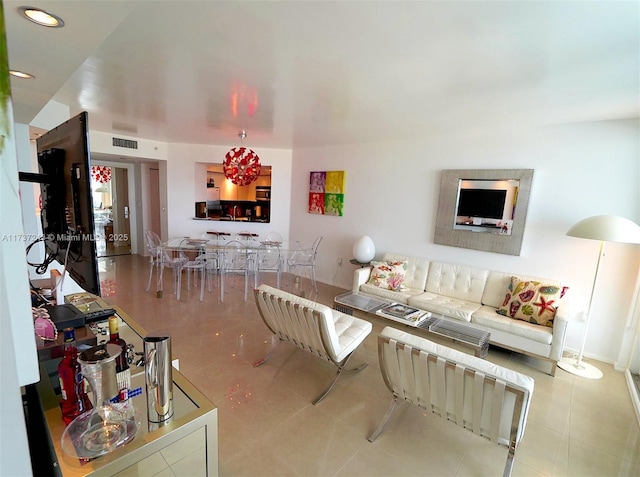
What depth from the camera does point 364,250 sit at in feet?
15.8

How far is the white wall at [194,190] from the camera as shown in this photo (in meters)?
6.11

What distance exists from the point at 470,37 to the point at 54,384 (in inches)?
104

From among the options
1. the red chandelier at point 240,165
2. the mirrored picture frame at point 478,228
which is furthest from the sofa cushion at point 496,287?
the red chandelier at point 240,165

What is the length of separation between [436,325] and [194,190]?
527 centimetres

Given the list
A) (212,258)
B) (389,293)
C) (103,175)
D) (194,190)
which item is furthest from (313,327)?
(103,175)

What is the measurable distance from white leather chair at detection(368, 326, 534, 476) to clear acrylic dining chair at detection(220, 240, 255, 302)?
313 centimetres

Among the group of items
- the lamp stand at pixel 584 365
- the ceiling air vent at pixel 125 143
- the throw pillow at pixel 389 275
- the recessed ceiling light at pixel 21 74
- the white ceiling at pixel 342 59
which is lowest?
the lamp stand at pixel 584 365

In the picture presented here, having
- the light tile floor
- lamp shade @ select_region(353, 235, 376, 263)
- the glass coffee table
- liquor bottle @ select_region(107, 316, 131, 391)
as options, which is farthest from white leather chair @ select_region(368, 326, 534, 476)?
lamp shade @ select_region(353, 235, 376, 263)

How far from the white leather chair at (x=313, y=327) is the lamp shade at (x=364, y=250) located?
194 centimetres

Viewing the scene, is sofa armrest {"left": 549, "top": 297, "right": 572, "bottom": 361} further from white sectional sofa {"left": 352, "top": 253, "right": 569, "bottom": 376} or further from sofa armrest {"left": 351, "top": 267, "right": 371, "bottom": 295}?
sofa armrest {"left": 351, "top": 267, "right": 371, "bottom": 295}

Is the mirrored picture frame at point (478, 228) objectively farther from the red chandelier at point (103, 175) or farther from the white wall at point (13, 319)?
the red chandelier at point (103, 175)

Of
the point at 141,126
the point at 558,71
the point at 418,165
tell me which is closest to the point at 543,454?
the point at 558,71

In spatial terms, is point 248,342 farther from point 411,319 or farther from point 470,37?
point 470,37

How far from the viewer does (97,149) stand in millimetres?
5156
